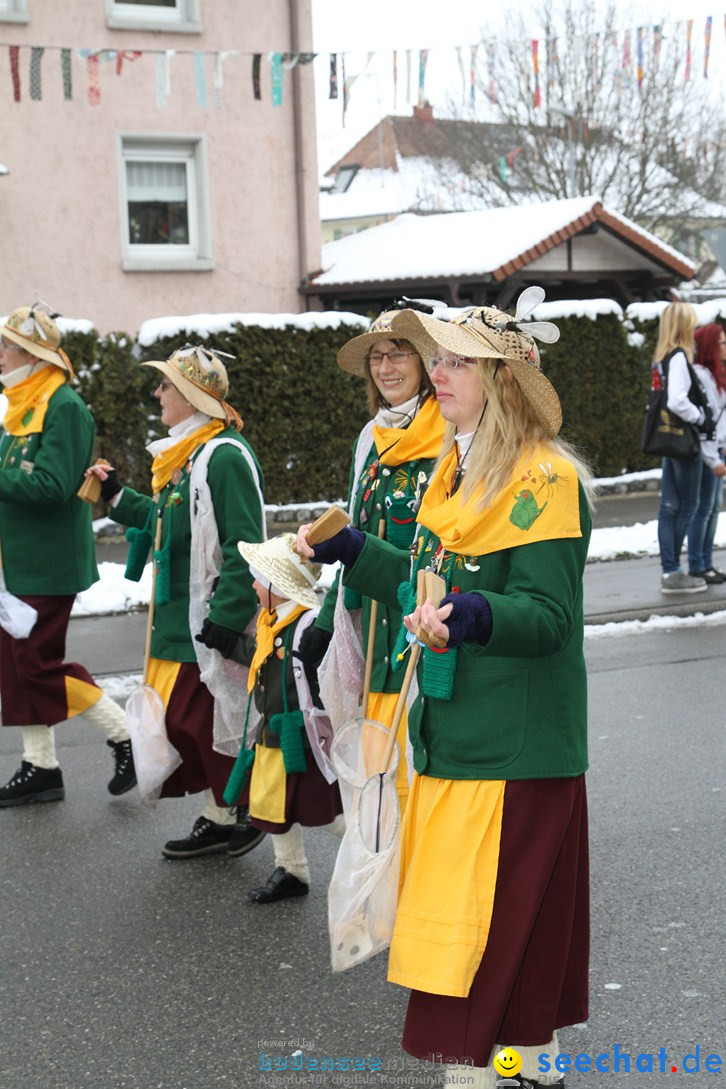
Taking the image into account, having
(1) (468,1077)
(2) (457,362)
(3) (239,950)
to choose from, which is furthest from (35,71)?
(1) (468,1077)

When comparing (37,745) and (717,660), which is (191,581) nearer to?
(37,745)

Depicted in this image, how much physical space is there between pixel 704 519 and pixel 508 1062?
7.34m

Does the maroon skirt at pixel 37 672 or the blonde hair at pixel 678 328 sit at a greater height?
the blonde hair at pixel 678 328

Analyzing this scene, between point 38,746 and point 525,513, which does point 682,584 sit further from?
point 525,513

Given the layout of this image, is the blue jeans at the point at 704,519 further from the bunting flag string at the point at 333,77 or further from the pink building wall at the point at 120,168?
the pink building wall at the point at 120,168

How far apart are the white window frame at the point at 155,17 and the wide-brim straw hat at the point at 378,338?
48.9 feet

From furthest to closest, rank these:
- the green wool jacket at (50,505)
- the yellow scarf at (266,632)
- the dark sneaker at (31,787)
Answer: the dark sneaker at (31,787)
the green wool jacket at (50,505)
the yellow scarf at (266,632)

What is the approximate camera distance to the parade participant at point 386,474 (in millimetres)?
4000

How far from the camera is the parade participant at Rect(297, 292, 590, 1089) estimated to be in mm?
2838

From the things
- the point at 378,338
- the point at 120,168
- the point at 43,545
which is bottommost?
the point at 43,545

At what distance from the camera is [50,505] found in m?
5.68

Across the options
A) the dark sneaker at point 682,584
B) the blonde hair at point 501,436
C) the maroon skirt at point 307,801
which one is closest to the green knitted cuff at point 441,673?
the blonde hair at point 501,436

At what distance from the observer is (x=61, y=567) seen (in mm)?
5762

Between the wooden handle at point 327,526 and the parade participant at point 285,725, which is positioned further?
the parade participant at point 285,725
